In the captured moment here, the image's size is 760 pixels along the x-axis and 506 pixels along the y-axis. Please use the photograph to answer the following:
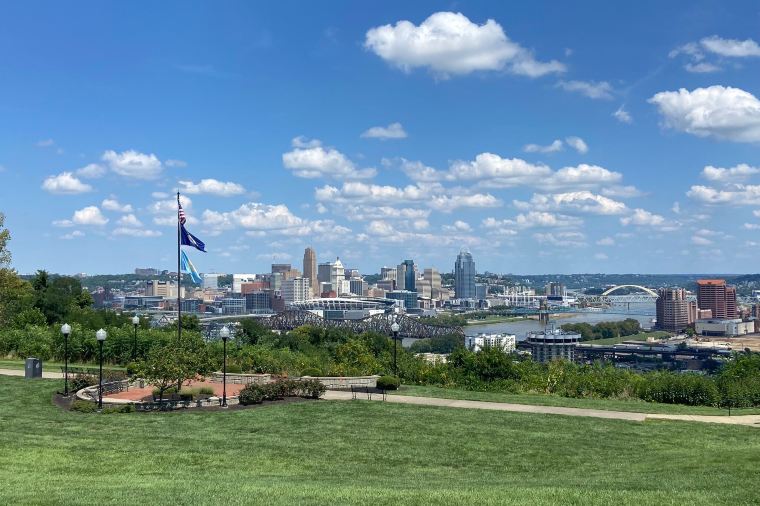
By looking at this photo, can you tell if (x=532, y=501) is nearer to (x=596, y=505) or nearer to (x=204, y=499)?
(x=596, y=505)

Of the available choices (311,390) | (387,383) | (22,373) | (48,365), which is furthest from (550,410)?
(48,365)

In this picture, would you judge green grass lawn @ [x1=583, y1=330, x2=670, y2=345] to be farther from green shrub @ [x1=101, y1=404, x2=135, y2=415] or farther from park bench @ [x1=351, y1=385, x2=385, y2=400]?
green shrub @ [x1=101, y1=404, x2=135, y2=415]

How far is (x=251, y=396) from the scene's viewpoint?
20844mm

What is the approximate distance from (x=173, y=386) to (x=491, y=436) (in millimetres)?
11130

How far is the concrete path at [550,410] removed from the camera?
19.1 m

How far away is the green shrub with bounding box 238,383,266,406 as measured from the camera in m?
20.8

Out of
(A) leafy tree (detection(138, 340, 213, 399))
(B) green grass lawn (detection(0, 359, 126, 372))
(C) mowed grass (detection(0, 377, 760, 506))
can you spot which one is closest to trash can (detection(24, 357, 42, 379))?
(B) green grass lawn (detection(0, 359, 126, 372))

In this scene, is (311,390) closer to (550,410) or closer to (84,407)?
(84,407)

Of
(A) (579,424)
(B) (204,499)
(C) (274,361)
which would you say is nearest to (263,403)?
(C) (274,361)

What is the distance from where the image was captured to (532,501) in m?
9.38

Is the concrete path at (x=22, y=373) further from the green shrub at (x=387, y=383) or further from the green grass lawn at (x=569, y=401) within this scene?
the green grass lawn at (x=569, y=401)

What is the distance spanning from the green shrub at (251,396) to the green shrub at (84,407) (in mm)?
4191

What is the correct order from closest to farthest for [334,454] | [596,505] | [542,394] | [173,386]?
[596,505] < [334,454] < [173,386] < [542,394]

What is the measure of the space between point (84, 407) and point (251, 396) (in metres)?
4.76
